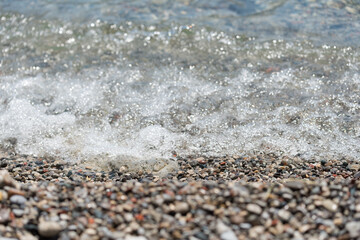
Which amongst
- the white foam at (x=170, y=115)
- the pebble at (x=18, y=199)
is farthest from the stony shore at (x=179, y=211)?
the white foam at (x=170, y=115)

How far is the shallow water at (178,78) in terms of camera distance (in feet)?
16.1

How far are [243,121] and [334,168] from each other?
130 cm

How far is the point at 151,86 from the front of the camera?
19.9 feet

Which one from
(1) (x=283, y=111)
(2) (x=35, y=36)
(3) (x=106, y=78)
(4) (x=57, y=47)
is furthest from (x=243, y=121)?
(2) (x=35, y=36)

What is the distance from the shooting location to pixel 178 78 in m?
6.22

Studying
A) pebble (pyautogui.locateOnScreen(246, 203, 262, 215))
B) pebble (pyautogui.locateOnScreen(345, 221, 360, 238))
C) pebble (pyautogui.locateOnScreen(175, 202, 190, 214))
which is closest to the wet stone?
pebble (pyautogui.locateOnScreen(175, 202, 190, 214))

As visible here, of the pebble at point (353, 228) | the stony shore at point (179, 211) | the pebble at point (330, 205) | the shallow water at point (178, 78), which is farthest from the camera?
the shallow water at point (178, 78)

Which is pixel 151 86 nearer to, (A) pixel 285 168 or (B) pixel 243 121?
(B) pixel 243 121

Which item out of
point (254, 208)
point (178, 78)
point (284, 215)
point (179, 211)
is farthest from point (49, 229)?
point (178, 78)

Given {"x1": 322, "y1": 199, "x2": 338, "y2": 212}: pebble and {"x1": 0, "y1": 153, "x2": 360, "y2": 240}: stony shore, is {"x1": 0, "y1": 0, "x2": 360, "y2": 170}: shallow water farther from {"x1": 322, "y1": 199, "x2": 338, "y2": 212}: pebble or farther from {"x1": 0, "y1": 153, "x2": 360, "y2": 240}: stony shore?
{"x1": 322, "y1": 199, "x2": 338, "y2": 212}: pebble

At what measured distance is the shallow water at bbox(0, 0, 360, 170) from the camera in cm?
489

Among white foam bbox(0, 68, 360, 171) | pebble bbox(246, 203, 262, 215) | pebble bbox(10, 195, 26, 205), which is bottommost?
white foam bbox(0, 68, 360, 171)

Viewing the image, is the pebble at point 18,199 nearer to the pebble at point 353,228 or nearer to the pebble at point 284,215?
the pebble at point 284,215

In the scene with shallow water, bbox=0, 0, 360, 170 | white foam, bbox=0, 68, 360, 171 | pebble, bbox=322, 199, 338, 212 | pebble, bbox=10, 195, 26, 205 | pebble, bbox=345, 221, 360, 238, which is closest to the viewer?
pebble, bbox=345, 221, 360, 238
